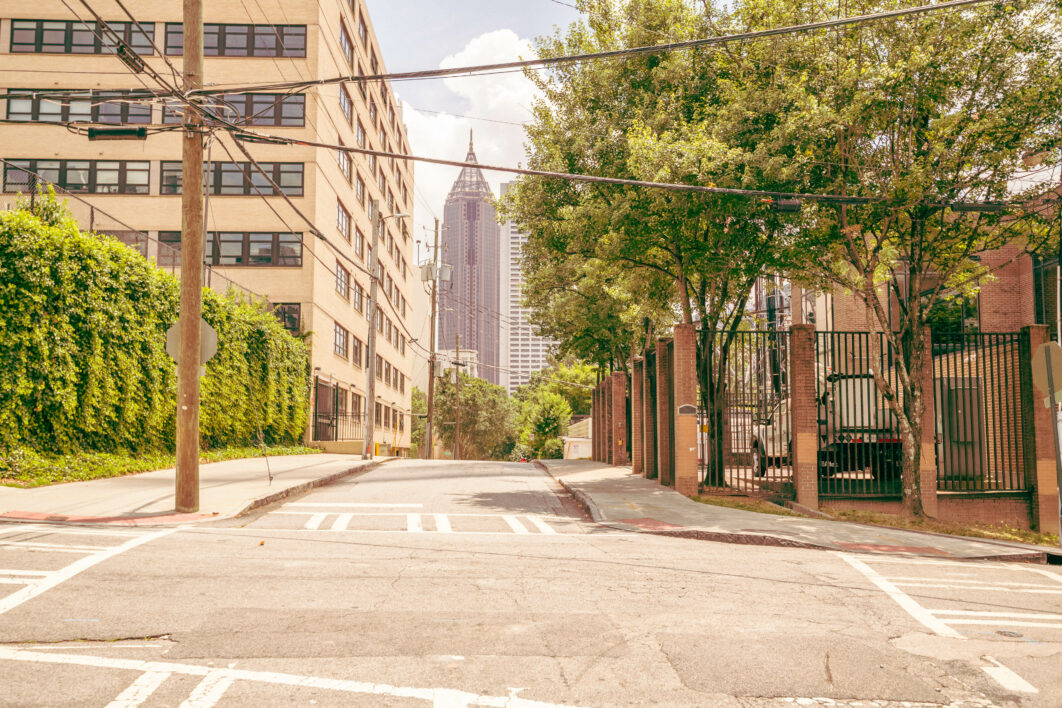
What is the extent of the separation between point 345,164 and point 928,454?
36.9 m

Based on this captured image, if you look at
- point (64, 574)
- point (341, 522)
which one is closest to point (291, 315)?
point (341, 522)

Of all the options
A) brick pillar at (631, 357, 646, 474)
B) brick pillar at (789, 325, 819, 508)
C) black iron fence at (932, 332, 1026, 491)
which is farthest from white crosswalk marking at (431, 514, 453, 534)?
brick pillar at (631, 357, 646, 474)

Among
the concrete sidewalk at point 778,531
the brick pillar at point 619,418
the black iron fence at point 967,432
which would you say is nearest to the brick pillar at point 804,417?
the concrete sidewalk at point 778,531

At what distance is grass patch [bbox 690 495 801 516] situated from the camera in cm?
1600

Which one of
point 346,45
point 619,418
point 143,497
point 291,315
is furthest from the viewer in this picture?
point 346,45

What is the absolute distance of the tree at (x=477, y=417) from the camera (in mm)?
75812

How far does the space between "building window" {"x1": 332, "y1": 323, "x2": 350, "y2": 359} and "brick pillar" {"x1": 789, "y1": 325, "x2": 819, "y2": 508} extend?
3042 centimetres

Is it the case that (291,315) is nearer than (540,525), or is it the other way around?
(540,525)

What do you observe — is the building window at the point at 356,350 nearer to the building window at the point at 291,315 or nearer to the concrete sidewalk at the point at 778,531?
the building window at the point at 291,315

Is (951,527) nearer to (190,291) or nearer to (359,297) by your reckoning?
(190,291)

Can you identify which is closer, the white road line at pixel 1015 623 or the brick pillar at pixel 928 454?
the white road line at pixel 1015 623

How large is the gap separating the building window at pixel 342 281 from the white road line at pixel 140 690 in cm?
4029

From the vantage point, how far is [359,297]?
168 feet

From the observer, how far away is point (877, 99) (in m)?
14.9
